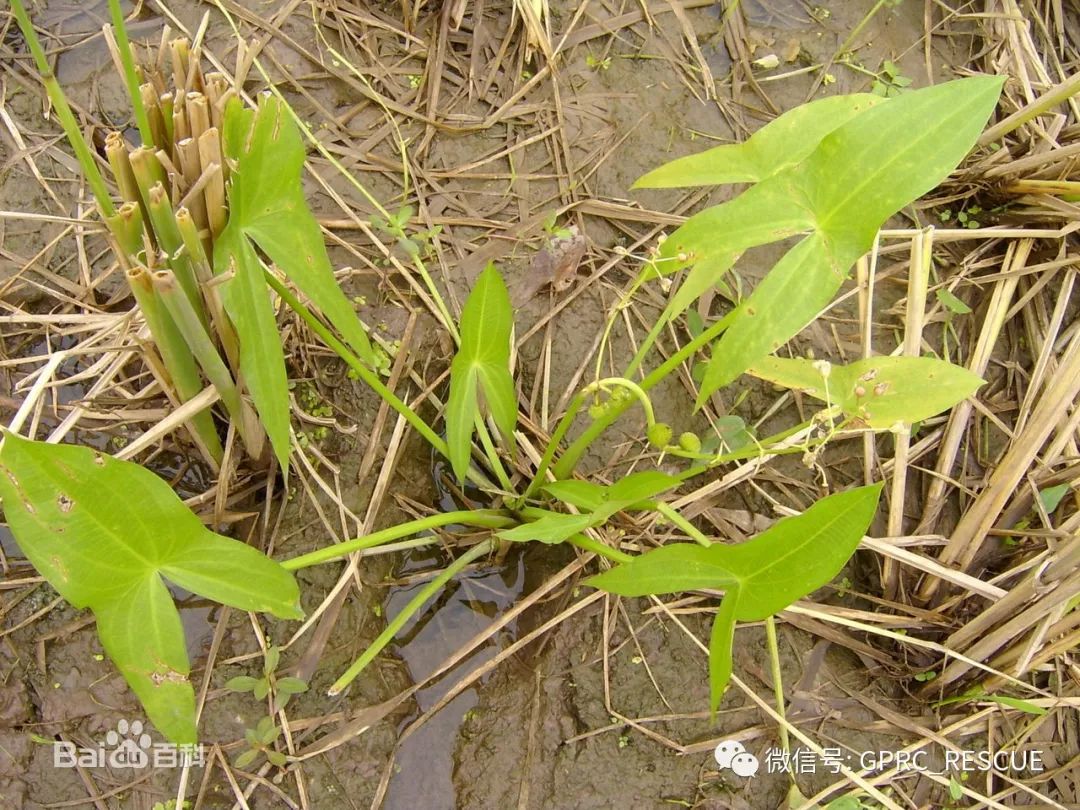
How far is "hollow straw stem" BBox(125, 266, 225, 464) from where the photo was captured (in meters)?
0.81

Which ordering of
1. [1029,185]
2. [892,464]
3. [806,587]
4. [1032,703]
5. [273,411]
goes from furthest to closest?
[1029,185]
[892,464]
[1032,703]
[273,411]
[806,587]

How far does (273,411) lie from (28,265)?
613 mm

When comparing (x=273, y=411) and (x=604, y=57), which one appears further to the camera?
(x=604, y=57)

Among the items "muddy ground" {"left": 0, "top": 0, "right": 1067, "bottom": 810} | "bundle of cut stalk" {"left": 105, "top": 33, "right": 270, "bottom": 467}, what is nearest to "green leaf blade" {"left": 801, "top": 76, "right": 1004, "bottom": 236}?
"muddy ground" {"left": 0, "top": 0, "right": 1067, "bottom": 810}

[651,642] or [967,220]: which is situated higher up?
[967,220]

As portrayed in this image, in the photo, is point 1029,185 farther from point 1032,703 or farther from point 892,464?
point 1032,703

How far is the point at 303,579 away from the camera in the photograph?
1.12 m

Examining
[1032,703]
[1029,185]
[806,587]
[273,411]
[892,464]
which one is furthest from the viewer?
[1029,185]

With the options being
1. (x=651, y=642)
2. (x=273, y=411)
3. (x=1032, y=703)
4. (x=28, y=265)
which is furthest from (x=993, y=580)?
(x=28, y=265)

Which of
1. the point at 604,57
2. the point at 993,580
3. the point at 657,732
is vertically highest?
the point at 604,57

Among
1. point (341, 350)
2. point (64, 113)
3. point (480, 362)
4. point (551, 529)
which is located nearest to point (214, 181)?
point (64, 113)

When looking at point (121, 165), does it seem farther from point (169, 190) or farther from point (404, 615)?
point (404, 615)

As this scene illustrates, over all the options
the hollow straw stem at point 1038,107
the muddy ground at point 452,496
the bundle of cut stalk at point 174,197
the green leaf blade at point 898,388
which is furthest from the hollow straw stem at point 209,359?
the hollow straw stem at point 1038,107

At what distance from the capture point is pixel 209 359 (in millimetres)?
916
